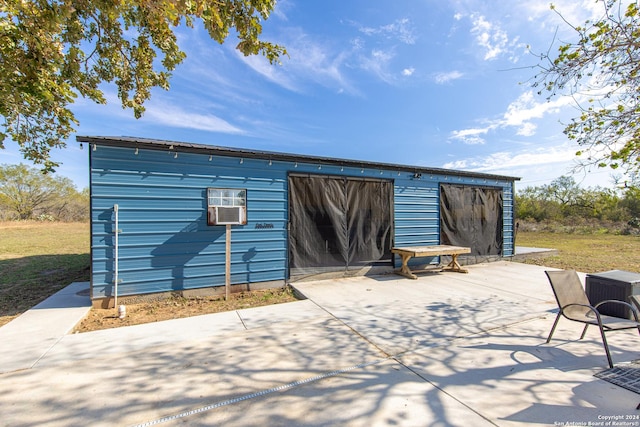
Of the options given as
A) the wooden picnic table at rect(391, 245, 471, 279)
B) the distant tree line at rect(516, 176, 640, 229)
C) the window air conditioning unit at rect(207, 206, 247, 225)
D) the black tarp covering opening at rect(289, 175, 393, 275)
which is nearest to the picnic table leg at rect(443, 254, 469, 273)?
the wooden picnic table at rect(391, 245, 471, 279)

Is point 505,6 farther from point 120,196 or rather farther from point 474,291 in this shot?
point 120,196

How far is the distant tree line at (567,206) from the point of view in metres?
16.7

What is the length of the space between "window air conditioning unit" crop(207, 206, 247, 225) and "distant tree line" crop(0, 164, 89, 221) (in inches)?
1178

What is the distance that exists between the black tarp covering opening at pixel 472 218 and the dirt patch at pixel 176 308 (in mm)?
4840

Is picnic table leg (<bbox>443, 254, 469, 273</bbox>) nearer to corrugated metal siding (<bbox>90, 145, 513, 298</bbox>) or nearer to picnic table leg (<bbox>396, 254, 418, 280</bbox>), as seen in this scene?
picnic table leg (<bbox>396, 254, 418, 280</bbox>)

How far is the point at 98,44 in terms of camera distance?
3.96m

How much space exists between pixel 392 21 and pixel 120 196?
20.7 ft

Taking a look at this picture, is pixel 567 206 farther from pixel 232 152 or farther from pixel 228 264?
pixel 228 264

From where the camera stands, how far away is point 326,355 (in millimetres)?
2492

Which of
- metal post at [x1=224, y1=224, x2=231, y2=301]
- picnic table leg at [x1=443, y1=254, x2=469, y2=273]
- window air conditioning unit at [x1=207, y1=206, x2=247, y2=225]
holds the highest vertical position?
window air conditioning unit at [x1=207, y1=206, x2=247, y2=225]

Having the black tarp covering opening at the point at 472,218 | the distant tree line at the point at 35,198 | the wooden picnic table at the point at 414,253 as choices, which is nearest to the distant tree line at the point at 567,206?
the black tarp covering opening at the point at 472,218

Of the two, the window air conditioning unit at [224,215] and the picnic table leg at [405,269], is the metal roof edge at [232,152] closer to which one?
the window air conditioning unit at [224,215]

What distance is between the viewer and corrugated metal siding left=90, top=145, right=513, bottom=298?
3963 millimetres

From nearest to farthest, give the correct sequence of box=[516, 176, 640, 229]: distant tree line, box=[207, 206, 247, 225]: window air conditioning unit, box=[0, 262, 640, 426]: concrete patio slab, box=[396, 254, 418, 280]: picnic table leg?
1. box=[0, 262, 640, 426]: concrete patio slab
2. box=[207, 206, 247, 225]: window air conditioning unit
3. box=[396, 254, 418, 280]: picnic table leg
4. box=[516, 176, 640, 229]: distant tree line
